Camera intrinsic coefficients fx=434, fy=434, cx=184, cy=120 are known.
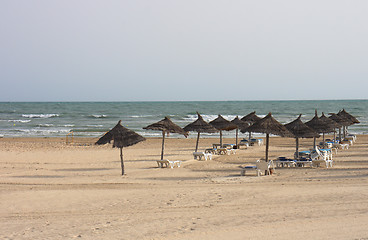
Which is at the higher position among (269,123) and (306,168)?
(269,123)

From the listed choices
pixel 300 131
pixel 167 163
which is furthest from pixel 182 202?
pixel 300 131

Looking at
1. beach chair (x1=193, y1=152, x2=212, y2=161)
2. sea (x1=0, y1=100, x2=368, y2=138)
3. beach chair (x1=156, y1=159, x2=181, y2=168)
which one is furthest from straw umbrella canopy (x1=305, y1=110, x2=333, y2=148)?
sea (x1=0, y1=100, x2=368, y2=138)

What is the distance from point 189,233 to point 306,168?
8937mm

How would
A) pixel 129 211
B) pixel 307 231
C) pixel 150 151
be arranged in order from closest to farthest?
pixel 307 231, pixel 129 211, pixel 150 151

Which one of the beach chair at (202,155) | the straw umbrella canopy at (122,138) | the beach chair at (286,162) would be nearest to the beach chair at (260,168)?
the beach chair at (286,162)

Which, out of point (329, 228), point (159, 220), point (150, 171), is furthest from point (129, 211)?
point (150, 171)

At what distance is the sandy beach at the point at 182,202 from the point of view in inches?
264

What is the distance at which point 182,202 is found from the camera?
882 centimetres

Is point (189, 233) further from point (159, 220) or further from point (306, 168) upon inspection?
point (306, 168)

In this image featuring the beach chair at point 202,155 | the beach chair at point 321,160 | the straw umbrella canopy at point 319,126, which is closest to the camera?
the beach chair at point 321,160

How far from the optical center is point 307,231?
255 inches

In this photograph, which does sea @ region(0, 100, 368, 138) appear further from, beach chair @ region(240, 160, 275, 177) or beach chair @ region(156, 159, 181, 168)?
beach chair @ region(240, 160, 275, 177)

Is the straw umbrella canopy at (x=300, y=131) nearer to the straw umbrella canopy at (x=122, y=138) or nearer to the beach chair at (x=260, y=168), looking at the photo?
the beach chair at (x=260, y=168)

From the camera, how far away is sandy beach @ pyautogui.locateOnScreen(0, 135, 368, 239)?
6703mm
